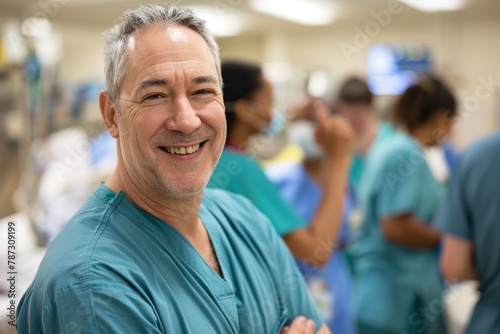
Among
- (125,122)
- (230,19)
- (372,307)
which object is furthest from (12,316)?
(230,19)

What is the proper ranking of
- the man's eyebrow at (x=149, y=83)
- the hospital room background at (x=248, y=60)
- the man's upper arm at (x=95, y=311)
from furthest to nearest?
the hospital room background at (x=248, y=60) < the man's eyebrow at (x=149, y=83) < the man's upper arm at (x=95, y=311)

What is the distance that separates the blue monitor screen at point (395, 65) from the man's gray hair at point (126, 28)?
6355 millimetres

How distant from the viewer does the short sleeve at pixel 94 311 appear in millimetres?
801

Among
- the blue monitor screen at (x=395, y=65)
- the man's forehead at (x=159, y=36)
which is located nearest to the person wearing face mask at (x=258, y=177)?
the man's forehead at (x=159, y=36)

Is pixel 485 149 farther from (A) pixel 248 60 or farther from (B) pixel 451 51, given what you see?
(B) pixel 451 51

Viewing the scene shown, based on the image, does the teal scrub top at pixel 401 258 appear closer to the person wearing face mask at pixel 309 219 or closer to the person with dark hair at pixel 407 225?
the person with dark hair at pixel 407 225

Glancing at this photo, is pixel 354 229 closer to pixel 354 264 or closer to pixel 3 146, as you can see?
pixel 354 264

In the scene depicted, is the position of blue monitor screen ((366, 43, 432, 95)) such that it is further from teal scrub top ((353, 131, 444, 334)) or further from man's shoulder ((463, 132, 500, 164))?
man's shoulder ((463, 132, 500, 164))

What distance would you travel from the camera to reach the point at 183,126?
3.03 feet

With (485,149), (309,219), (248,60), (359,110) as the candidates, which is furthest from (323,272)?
(248,60)

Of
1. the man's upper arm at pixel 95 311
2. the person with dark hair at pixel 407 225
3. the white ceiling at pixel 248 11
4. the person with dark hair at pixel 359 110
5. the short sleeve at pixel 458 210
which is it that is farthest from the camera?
the white ceiling at pixel 248 11

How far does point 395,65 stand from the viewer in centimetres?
726

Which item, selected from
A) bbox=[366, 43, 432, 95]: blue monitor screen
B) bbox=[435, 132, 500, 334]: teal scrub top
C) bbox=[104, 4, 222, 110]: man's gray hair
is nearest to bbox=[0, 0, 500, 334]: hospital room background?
bbox=[366, 43, 432, 95]: blue monitor screen

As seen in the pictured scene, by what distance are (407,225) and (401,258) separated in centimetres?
18
